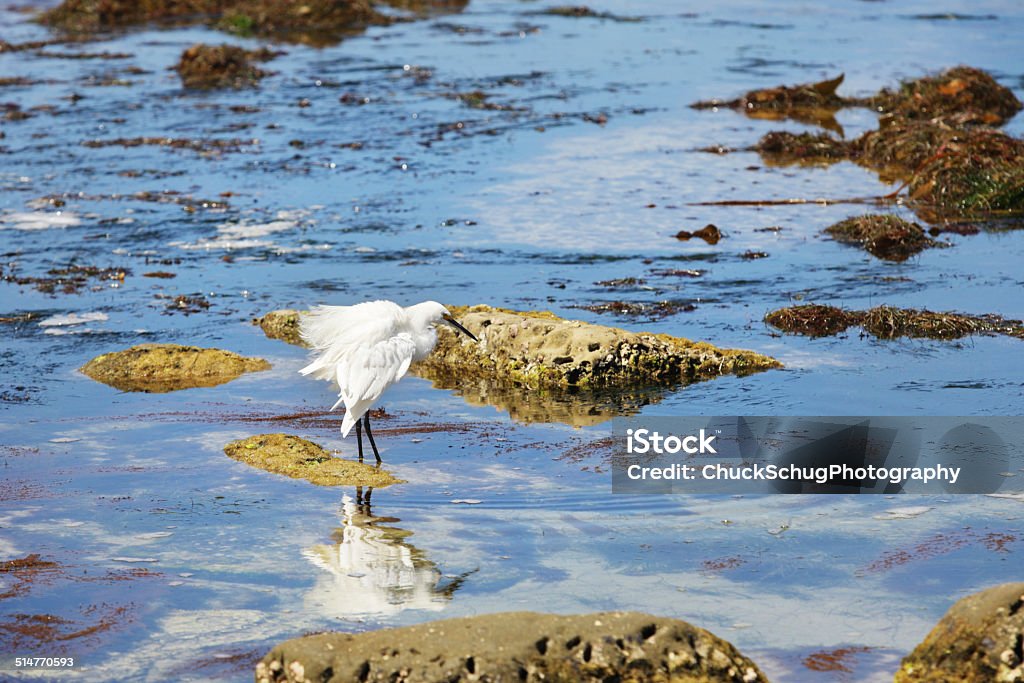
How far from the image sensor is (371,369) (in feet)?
28.5

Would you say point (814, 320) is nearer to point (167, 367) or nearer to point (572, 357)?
point (572, 357)

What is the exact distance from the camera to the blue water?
21.3ft

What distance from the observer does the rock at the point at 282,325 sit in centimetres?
1165

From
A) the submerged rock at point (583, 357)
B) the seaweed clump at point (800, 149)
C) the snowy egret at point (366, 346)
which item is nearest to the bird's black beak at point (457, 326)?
the snowy egret at point (366, 346)

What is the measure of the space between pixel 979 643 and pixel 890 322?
6.36 metres

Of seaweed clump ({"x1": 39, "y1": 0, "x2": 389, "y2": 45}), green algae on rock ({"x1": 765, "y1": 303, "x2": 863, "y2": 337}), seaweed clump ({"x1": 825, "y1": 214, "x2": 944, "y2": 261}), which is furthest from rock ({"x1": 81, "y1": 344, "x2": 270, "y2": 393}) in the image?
seaweed clump ({"x1": 39, "y1": 0, "x2": 389, "y2": 45})

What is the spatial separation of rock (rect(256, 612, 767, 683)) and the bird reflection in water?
117cm

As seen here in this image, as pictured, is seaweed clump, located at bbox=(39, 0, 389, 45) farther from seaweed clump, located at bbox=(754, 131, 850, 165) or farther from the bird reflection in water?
the bird reflection in water

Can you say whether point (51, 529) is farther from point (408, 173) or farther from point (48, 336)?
point (408, 173)

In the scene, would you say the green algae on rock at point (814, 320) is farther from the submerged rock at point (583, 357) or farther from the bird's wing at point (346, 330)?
the bird's wing at point (346, 330)

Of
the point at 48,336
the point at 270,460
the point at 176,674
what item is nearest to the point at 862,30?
the point at 48,336

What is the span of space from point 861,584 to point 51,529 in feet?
14.4
